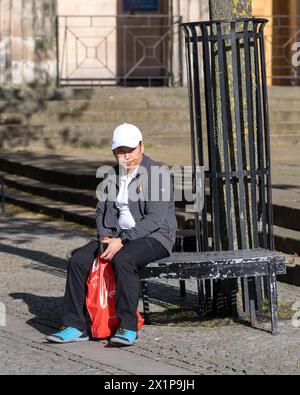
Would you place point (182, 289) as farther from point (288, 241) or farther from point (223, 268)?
point (288, 241)

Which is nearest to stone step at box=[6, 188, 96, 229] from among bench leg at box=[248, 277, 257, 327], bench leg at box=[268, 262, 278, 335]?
bench leg at box=[248, 277, 257, 327]

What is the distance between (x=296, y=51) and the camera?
21.3m

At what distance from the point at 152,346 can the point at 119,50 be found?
14.0 m

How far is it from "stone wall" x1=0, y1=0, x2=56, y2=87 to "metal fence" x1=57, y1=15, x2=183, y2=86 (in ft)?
0.74

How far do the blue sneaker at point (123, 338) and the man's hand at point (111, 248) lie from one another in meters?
0.50

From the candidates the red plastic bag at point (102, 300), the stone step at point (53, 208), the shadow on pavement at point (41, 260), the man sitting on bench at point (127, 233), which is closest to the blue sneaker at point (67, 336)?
the man sitting on bench at point (127, 233)

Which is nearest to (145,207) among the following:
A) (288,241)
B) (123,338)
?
(123,338)

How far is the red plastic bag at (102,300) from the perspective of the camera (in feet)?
25.7

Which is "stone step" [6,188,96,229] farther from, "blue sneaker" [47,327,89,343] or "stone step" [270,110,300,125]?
"blue sneaker" [47,327,89,343]

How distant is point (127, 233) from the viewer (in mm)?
8094

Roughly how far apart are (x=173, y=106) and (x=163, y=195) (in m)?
10.9

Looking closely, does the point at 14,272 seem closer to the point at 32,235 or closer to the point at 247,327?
the point at 32,235

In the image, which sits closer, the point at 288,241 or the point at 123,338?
the point at 123,338

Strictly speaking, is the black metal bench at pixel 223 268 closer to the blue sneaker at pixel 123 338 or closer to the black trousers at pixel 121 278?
the black trousers at pixel 121 278
